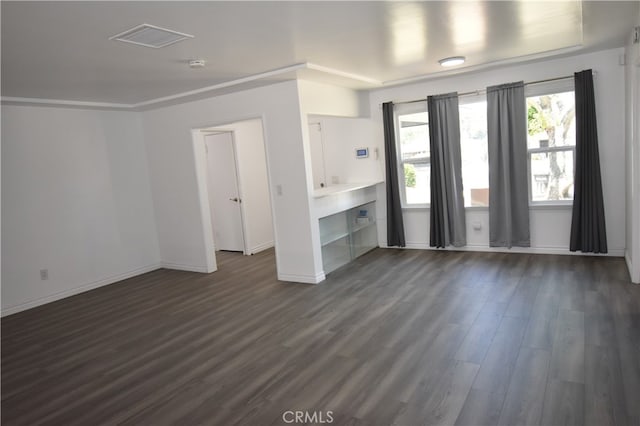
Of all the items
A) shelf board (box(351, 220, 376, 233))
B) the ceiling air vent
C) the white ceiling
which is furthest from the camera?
shelf board (box(351, 220, 376, 233))

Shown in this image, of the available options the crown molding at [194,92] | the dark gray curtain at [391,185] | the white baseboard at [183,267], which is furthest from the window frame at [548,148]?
the white baseboard at [183,267]

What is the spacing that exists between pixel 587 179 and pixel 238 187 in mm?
5011

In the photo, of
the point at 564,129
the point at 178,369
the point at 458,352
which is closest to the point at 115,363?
the point at 178,369

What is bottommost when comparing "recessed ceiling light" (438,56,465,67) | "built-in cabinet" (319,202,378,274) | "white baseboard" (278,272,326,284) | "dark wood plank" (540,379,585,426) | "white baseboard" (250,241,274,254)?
"dark wood plank" (540,379,585,426)

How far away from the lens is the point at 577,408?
235cm

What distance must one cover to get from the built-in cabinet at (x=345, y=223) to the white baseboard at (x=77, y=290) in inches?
119

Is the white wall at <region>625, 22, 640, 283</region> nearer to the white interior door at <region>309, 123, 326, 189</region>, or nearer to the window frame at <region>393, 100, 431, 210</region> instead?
the window frame at <region>393, 100, 431, 210</region>

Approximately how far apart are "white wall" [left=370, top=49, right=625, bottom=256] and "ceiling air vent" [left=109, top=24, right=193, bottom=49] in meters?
3.82

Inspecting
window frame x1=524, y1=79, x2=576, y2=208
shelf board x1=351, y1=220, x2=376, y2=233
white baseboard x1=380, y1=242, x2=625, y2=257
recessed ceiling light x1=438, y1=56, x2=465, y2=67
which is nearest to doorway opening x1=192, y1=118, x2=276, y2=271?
shelf board x1=351, y1=220, x2=376, y2=233

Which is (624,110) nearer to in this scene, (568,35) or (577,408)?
(568,35)

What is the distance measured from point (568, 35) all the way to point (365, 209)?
3.38 m

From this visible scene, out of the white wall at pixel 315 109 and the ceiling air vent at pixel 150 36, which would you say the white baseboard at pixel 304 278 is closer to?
the white wall at pixel 315 109

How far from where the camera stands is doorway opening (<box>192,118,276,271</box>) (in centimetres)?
710

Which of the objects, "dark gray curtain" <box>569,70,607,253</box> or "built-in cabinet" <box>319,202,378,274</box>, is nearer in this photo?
"dark gray curtain" <box>569,70,607,253</box>
